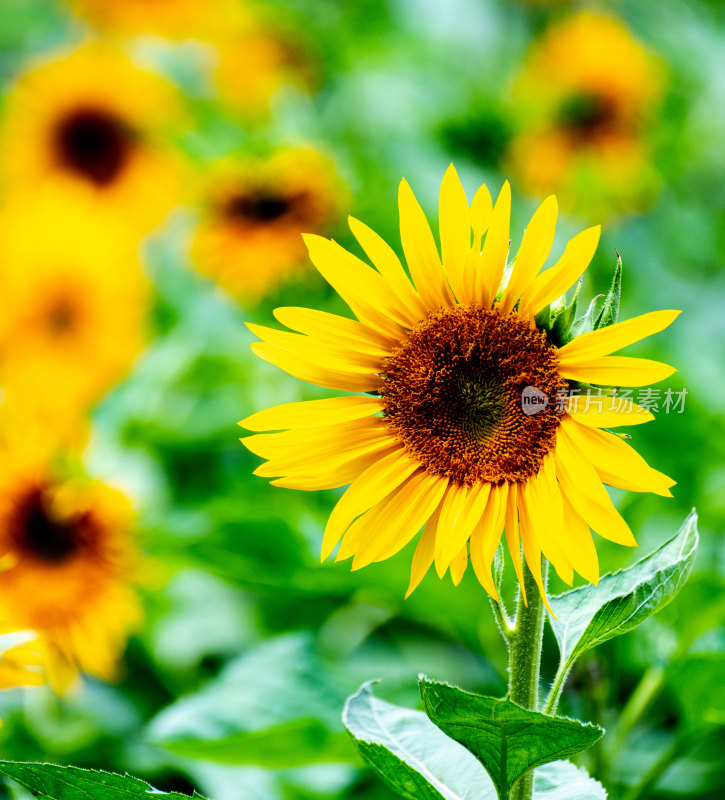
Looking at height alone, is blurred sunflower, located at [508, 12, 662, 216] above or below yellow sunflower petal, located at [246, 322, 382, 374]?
above

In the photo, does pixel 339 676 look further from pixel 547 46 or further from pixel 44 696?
pixel 547 46

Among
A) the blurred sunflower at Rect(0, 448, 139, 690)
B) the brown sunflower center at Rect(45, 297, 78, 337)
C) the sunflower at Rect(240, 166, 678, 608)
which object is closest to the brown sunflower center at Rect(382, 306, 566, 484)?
the sunflower at Rect(240, 166, 678, 608)

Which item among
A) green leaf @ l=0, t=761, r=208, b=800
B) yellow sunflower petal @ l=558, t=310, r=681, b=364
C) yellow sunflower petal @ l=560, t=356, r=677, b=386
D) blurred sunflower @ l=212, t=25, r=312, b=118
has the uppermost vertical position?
blurred sunflower @ l=212, t=25, r=312, b=118

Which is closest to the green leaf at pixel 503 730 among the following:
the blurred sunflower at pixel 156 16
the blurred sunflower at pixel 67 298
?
the blurred sunflower at pixel 67 298

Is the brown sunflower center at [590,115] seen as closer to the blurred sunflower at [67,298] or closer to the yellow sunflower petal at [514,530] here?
the blurred sunflower at [67,298]

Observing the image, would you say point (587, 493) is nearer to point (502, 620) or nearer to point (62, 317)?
point (502, 620)

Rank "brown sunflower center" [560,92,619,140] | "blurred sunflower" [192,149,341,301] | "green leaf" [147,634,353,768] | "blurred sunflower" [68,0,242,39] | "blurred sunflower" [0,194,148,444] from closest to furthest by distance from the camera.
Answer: "green leaf" [147,634,353,768]
"blurred sunflower" [192,149,341,301]
"blurred sunflower" [0,194,148,444]
"brown sunflower center" [560,92,619,140]
"blurred sunflower" [68,0,242,39]

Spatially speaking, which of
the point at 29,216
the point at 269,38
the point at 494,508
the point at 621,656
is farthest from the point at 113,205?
the point at 494,508

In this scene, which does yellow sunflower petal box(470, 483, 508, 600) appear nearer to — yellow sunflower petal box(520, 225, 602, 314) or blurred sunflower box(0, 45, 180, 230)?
yellow sunflower petal box(520, 225, 602, 314)
